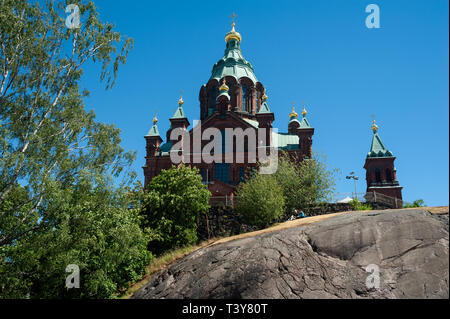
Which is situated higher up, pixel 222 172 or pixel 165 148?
pixel 165 148

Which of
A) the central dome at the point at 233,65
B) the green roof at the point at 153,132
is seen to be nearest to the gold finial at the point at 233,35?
the central dome at the point at 233,65

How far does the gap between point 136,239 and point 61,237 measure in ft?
13.2

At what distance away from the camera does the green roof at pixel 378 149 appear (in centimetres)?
4731

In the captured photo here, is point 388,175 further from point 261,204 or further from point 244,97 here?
point 261,204

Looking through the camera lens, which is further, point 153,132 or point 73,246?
point 153,132

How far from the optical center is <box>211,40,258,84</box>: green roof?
173 ft

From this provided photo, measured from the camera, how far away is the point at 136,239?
19.0 meters

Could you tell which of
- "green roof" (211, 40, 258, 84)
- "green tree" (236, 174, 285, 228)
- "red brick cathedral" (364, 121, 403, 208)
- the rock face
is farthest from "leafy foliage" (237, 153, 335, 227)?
"green roof" (211, 40, 258, 84)

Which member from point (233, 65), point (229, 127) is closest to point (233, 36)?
point (233, 65)

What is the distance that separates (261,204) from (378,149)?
28.7m

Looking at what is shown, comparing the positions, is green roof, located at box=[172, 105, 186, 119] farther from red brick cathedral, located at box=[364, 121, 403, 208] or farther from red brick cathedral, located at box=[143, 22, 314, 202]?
red brick cathedral, located at box=[364, 121, 403, 208]

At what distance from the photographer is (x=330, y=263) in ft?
51.7

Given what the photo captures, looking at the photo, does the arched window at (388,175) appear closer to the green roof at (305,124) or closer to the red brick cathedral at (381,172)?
the red brick cathedral at (381,172)
